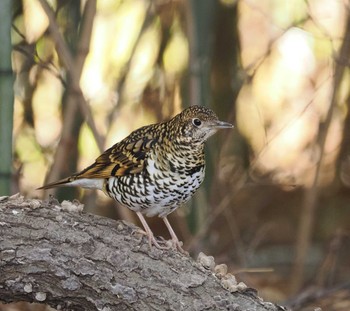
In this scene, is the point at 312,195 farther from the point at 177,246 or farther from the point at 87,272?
the point at 87,272

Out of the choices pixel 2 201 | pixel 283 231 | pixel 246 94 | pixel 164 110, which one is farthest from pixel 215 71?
pixel 2 201

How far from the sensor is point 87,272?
3168mm

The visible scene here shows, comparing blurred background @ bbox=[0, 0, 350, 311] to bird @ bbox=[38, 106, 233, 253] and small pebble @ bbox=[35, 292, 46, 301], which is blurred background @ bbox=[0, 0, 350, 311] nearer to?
bird @ bbox=[38, 106, 233, 253]

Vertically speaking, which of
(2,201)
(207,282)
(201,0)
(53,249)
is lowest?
(207,282)

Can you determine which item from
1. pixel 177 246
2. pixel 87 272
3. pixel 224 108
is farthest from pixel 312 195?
pixel 87 272

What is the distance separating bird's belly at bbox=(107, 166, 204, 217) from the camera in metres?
3.45

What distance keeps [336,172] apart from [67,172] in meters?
2.49

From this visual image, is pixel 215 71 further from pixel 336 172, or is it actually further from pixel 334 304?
pixel 334 304

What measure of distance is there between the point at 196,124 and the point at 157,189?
0.28 m

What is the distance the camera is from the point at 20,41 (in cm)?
554

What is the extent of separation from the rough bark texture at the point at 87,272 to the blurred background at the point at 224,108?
4.58ft

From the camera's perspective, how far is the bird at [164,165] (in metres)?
3.45

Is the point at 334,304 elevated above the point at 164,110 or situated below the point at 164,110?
below

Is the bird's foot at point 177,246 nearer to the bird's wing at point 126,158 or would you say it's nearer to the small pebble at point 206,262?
the small pebble at point 206,262
